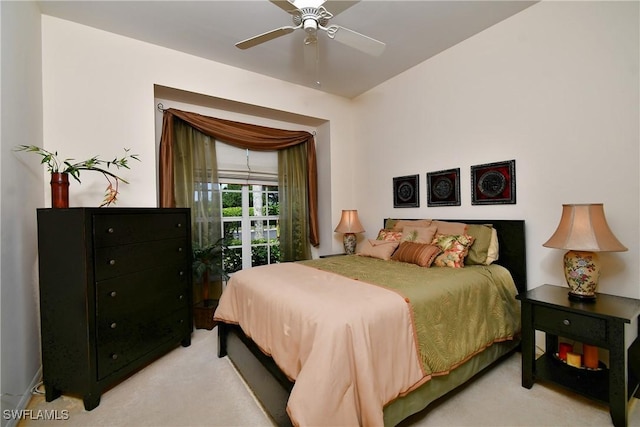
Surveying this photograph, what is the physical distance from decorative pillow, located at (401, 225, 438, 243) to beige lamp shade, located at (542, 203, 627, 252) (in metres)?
0.96

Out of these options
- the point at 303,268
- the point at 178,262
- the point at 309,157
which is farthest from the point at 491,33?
the point at 178,262

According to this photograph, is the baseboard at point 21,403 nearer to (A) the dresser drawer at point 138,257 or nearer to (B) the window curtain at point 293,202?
(A) the dresser drawer at point 138,257

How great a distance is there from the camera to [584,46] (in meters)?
2.05

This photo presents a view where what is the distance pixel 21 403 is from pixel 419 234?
3109 mm

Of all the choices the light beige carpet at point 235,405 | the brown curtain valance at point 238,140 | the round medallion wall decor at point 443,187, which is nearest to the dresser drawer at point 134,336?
the light beige carpet at point 235,405

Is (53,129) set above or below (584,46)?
below

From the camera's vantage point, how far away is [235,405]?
1.78 m

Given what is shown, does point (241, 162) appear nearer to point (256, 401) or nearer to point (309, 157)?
point (309, 157)

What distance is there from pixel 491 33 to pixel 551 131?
3.53 ft

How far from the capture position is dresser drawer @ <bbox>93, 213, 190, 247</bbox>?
73.2 inches

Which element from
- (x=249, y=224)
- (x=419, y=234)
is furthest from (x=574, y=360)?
(x=249, y=224)

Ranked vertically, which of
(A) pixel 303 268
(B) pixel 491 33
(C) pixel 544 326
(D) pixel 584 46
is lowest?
(C) pixel 544 326

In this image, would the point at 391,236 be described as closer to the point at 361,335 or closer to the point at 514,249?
the point at 514,249

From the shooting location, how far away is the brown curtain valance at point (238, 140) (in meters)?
2.94
